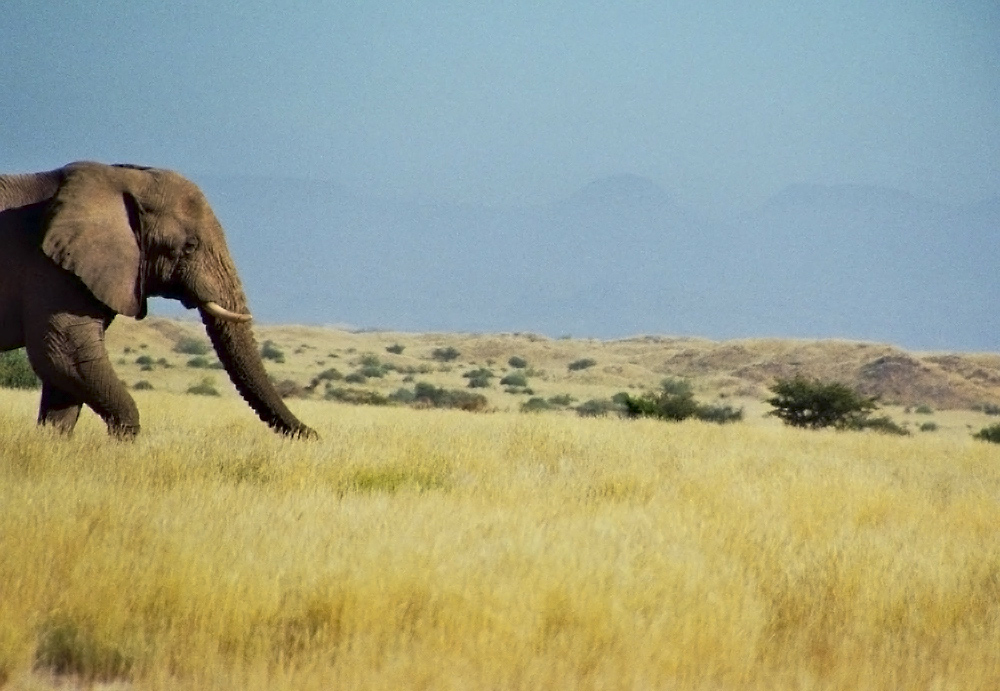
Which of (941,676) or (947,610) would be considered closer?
(941,676)

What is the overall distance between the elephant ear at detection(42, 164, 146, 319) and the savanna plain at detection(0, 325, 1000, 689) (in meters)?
1.22

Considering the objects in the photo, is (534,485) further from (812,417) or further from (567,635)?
(812,417)

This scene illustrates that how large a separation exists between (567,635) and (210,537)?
1789 mm

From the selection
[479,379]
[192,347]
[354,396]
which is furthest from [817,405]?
[192,347]

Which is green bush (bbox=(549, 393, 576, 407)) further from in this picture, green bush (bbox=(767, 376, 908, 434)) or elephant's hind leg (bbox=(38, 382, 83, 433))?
elephant's hind leg (bbox=(38, 382, 83, 433))

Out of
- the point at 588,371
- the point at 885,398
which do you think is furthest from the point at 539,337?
the point at 885,398

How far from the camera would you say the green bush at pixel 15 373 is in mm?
25953

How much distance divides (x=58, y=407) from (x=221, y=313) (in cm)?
160

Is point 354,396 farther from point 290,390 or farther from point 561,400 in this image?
point 561,400

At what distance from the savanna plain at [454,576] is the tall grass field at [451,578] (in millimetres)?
17

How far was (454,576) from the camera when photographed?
5.43 metres

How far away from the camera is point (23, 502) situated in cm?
593

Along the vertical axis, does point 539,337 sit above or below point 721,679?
above

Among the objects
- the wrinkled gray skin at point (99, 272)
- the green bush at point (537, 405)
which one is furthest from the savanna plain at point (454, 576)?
the green bush at point (537, 405)
